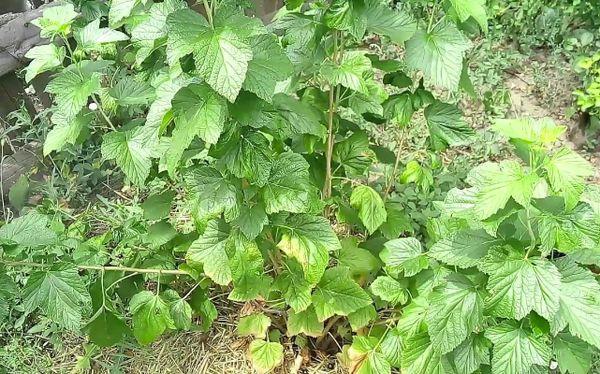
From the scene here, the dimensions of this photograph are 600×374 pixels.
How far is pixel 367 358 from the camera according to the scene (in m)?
1.90

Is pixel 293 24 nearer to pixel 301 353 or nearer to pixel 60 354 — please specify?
pixel 301 353

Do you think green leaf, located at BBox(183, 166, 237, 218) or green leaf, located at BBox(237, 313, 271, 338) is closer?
green leaf, located at BBox(183, 166, 237, 218)

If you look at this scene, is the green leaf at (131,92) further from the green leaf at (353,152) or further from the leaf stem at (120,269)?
the green leaf at (353,152)

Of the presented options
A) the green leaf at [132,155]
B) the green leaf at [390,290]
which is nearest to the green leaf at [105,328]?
the green leaf at [132,155]

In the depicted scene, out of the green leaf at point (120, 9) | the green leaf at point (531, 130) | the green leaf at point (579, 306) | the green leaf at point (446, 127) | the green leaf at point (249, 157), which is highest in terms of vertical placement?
the green leaf at point (120, 9)

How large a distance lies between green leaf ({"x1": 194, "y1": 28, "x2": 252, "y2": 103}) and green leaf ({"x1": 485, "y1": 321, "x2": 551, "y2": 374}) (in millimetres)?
810

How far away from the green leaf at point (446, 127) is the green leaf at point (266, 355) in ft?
2.80

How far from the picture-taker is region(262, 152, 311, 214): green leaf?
1.51 m

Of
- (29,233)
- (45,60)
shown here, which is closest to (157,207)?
(29,233)

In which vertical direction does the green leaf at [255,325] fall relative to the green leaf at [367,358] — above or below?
below

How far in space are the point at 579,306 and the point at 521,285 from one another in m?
0.16

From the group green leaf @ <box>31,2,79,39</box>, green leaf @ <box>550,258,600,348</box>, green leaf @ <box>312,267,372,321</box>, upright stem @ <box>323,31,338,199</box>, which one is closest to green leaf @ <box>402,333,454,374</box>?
green leaf @ <box>312,267,372,321</box>

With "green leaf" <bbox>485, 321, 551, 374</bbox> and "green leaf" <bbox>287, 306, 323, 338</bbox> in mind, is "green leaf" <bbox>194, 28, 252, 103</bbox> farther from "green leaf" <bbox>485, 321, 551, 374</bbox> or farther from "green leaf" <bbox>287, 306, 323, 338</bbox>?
"green leaf" <bbox>287, 306, 323, 338</bbox>

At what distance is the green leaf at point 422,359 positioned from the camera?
1.59 meters
